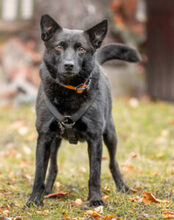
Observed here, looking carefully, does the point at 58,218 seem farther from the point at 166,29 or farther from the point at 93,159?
the point at 166,29

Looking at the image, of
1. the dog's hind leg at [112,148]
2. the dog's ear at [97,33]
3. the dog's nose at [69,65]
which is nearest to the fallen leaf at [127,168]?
the dog's hind leg at [112,148]

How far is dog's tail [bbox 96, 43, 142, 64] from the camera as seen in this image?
4211 mm

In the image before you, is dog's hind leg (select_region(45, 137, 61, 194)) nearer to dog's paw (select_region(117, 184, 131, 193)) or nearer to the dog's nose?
dog's paw (select_region(117, 184, 131, 193))

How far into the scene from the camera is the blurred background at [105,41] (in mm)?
8984

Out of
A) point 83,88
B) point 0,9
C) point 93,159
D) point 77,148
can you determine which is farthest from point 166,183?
point 0,9

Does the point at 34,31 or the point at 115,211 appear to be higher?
the point at 34,31

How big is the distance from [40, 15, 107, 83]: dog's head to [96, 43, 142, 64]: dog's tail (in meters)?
0.76

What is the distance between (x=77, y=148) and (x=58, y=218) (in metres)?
3.08

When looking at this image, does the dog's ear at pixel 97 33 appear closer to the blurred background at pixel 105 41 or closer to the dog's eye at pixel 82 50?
the dog's eye at pixel 82 50

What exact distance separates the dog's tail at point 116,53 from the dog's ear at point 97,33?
66 centimetres

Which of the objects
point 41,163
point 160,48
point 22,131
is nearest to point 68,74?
point 41,163

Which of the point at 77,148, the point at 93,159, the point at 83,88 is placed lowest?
the point at 77,148

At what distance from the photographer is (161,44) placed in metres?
10.7

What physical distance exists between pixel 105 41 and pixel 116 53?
16.4 ft
